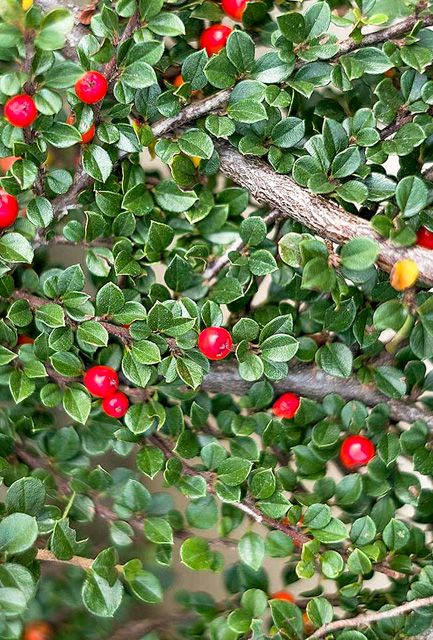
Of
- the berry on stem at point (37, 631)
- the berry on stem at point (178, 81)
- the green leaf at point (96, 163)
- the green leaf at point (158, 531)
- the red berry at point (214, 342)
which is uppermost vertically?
the berry on stem at point (178, 81)

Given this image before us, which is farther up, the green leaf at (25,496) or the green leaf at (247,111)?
the green leaf at (247,111)

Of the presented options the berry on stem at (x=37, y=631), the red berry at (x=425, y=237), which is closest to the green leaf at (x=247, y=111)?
the red berry at (x=425, y=237)

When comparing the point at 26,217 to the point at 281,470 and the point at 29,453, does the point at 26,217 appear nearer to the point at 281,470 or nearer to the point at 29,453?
the point at 29,453

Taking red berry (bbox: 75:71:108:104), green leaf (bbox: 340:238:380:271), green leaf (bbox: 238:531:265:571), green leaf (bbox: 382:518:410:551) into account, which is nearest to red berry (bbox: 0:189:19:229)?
red berry (bbox: 75:71:108:104)

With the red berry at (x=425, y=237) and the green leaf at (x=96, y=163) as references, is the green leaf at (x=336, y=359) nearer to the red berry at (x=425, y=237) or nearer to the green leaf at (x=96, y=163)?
the red berry at (x=425, y=237)

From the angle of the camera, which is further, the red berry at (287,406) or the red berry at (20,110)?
the red berry at (287,406)

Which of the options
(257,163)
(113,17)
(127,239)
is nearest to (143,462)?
(127,239)

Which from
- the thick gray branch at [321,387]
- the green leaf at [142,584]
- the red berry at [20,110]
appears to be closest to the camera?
the red berry at [20,110]
